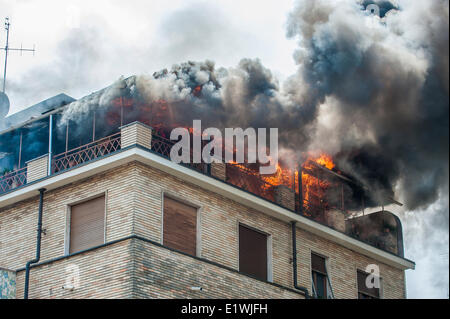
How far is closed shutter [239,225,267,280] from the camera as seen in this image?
104 ft

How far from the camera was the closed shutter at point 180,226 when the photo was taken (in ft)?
96.4

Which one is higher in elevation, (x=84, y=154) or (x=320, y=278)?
(x=84, y=154)

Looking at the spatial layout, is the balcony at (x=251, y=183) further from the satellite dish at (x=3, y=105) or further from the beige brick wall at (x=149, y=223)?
the satellite dish at (x=3, y=105)

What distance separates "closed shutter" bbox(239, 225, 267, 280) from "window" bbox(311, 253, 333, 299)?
2311 millimetres

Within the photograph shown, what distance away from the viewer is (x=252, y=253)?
105ft

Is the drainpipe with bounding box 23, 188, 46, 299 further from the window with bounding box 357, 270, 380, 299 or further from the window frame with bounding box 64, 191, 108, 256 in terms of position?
the window with bounding box 357, 270, 380, 299

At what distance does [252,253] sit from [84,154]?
6115 mm

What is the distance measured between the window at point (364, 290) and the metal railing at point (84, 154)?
32.4ft

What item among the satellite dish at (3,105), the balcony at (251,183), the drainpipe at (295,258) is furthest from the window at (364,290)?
the satellite dish at (3,105)

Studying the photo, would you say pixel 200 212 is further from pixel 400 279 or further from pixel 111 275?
pixel 400 279

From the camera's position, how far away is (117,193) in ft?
95.2

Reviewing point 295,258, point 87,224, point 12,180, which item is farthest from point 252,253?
point 12,180

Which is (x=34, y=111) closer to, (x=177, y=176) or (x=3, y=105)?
(x=3, y=105)
